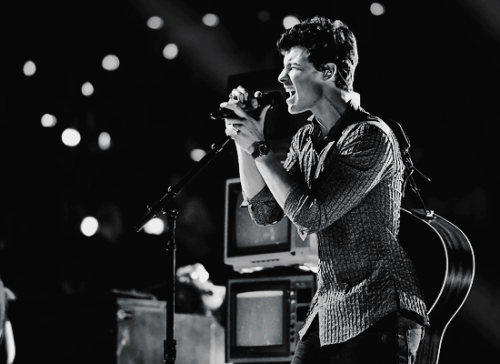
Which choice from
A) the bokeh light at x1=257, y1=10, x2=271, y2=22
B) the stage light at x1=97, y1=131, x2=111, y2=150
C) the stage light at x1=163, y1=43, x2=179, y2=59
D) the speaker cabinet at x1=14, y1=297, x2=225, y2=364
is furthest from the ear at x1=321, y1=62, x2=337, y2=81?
the stage light at x1=97, y1=131, x2=111, y2=150

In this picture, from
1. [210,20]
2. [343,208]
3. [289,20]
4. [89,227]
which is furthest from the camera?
[89,227]

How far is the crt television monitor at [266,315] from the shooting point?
127 inches

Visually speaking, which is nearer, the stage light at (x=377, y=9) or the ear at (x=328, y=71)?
the ear at (x=328, y=71)

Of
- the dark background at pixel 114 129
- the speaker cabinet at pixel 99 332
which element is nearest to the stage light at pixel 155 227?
the dark background at pixel 114 129

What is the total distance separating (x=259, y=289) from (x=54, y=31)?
233 cm

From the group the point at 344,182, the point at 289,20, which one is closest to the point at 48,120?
the point at 289,20

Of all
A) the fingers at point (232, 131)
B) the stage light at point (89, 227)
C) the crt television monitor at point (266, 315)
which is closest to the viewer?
the fingers at point (232, 131)

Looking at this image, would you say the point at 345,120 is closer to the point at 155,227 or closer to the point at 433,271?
the point at 433,271

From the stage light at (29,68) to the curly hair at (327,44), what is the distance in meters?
3.31

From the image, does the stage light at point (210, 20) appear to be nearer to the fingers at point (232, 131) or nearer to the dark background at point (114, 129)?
→ the dark background at point (114, 129)

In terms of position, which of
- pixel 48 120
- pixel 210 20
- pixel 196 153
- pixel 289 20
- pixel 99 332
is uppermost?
pixel 210 20

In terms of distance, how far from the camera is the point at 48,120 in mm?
4668

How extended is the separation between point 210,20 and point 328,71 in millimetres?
2741

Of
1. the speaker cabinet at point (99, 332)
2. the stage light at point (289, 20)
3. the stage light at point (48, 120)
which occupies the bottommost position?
the speaker cabinet at point (99, 332)
